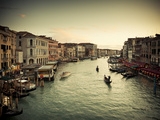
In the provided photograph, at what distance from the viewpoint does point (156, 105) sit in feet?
63.8

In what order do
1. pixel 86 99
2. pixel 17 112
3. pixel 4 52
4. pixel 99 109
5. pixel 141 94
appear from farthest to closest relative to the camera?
pixel 4 52 → pixel 141 94 → pixel 86 99 → pixel 99 109 → pixel 17 112

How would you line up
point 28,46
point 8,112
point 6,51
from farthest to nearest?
1. point 28,46
2. point 6,51
3. point 8,112

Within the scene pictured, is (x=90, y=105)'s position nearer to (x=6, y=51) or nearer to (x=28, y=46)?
(x=6, y=51)

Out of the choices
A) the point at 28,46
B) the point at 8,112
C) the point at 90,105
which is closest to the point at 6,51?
the point at 28,46

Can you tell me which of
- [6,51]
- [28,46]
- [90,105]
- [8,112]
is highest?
[28,46]

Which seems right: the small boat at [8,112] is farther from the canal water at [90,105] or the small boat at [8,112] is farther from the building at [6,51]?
the building at [6,51]

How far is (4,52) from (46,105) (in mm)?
20424

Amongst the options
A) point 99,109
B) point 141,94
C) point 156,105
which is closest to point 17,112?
point 99,109

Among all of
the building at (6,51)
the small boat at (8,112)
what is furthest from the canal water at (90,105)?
the building at (6,51)

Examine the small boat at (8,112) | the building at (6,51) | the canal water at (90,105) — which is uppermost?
the building at (6,51)

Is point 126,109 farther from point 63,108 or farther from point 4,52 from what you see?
point 4,52

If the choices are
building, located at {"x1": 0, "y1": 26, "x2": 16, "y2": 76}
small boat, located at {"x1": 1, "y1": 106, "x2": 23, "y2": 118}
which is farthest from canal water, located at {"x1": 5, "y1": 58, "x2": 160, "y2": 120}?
building, located at {"x1": 0, "y1": 26, "x2": 16, "y2": 76}

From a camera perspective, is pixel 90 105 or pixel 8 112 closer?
pixel 8 112

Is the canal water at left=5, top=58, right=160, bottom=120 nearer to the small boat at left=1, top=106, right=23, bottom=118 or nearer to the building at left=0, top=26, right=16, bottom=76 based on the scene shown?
the small boat at left=1, top=106, right=23, bottom=118
